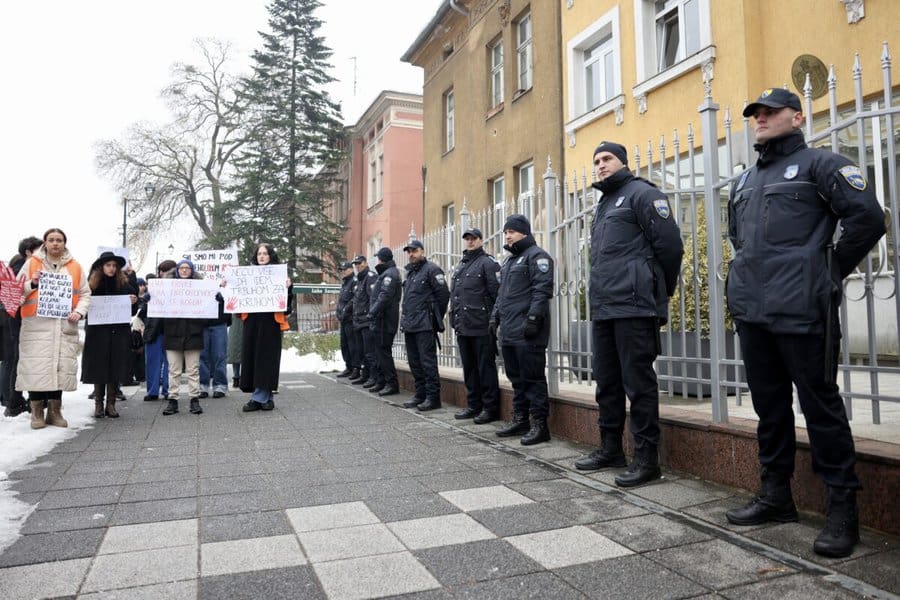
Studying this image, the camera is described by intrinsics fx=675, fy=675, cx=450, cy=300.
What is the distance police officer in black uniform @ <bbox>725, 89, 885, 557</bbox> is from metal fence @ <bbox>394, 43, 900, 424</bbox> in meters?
0.47

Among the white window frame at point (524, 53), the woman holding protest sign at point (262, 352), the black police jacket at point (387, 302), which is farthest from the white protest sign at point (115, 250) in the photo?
Result: the white window frame at point (524, 53)

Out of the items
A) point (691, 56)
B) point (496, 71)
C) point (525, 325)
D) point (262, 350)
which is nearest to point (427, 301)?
point (262, 350)

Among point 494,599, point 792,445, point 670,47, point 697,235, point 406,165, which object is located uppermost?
point 406,165

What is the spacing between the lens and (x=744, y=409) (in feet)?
16.0

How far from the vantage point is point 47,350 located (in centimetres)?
658

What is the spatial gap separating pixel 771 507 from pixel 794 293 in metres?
1.09

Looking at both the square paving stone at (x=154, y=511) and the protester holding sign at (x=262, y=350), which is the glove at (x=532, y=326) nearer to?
the square paving stone at (x=154, y=511)

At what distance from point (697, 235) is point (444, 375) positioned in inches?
179

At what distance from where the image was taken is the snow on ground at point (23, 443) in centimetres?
367

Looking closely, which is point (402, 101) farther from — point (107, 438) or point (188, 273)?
point (107, 438)

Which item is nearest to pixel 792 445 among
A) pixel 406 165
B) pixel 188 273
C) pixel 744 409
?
pixel 744 409

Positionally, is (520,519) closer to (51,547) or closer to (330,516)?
(330,516)

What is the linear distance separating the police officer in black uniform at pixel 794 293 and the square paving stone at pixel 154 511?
9.62 feet

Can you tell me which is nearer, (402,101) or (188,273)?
Answer: (188,273)
